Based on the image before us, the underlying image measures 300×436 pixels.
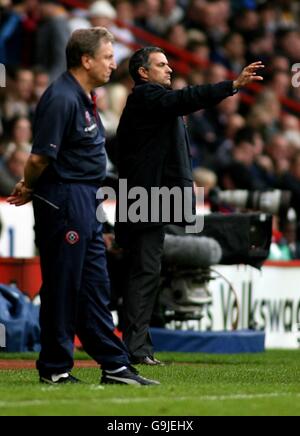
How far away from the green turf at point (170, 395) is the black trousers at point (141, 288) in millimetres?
335

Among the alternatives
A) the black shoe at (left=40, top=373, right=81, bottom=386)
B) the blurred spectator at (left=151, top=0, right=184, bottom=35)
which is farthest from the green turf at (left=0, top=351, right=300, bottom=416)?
the blurred spectator at (left=151, top=0, right=184, bottom=35)

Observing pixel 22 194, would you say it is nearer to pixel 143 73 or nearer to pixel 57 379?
pixel 57 379

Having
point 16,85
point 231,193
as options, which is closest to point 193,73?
point 16,85

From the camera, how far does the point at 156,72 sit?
10.3m

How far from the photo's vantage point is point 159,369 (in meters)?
9.93

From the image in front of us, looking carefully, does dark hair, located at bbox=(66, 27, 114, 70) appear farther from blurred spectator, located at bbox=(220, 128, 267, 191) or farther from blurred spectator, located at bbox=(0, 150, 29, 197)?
blurred spectator, located at bbox=(220, 128, 267, 191)

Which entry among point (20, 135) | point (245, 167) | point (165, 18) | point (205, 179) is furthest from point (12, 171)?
point (165, 18)

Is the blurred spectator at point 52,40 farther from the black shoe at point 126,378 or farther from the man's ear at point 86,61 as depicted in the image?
the black shoe at point 126,378

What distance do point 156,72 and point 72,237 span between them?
2.59m

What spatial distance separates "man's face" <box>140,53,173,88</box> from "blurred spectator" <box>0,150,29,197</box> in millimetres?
4390

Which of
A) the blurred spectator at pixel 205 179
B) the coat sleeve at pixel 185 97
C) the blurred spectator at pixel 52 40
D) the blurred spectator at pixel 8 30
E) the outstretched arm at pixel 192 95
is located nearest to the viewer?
the outstretched arm at pixel 192 95

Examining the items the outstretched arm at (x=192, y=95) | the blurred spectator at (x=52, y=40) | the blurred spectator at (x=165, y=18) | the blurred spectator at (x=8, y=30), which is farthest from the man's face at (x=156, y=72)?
the blurred spectator at (x=165, y=18)

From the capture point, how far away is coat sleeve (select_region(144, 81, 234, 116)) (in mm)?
9117

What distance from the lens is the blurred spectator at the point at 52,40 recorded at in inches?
674
